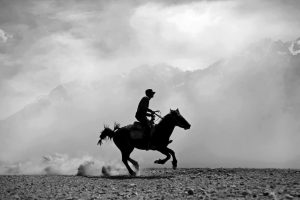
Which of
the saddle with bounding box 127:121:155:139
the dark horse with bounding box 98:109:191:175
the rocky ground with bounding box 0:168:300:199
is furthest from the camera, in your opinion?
the saddle with bounding box 127:121:155:139

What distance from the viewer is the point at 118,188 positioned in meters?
13.6

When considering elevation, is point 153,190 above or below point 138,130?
below

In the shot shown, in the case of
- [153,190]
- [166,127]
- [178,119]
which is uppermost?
[178,119]

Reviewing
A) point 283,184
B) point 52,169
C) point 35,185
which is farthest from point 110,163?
point 283,184

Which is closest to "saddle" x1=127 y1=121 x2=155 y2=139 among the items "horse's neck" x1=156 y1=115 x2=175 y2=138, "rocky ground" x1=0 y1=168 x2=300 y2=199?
"horse's neck" x1=156 y1=115 x2=175 y2=138

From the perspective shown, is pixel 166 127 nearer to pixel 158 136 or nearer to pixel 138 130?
pixel 158 136

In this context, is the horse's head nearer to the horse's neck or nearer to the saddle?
the horse's neck

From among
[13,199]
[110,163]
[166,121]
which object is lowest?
[13,199]

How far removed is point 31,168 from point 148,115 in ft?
27.9

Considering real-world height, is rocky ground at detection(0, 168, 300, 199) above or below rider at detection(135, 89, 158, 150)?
below

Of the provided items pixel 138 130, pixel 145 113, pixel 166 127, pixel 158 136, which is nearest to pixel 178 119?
pixel 166 127

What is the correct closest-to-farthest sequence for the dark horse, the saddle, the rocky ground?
the rocky ground < the dark horse < the saddle

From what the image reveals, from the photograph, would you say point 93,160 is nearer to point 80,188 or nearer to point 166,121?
point 166,121

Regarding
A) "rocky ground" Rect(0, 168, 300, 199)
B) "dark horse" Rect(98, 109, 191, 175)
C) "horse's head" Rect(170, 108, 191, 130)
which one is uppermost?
"horse's head" Rect(170, 108, 191, 130)
